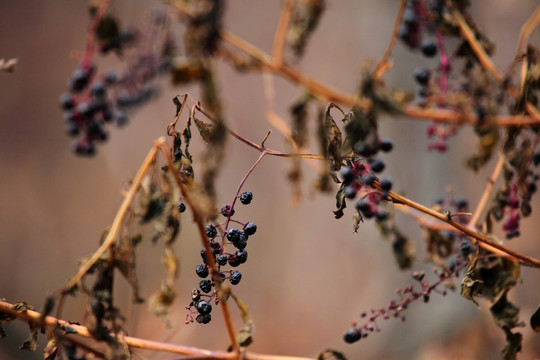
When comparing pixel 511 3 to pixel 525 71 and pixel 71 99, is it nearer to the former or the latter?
pixel 525 71

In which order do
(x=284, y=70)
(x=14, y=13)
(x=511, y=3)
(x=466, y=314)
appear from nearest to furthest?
(x=284, y=70) → (x=511, y=3) → (x=466, y=314) → (x=14, y=13)

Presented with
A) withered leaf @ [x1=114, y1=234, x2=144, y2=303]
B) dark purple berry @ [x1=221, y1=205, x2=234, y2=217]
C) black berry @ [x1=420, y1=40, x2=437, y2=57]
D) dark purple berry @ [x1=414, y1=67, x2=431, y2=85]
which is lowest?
withered leaf @ [x1=114, y1=234, x2=144, y2=303]

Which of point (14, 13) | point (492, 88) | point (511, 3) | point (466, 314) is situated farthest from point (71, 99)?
point (14, 13)

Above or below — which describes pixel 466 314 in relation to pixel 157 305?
above

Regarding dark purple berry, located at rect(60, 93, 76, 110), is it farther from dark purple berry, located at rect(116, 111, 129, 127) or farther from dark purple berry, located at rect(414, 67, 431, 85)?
dark purple berry, located at rect(414, 67, 431, 85)

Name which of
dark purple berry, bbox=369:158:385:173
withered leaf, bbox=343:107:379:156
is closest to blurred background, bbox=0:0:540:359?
dark purple berry, bbox=369:158:385:173

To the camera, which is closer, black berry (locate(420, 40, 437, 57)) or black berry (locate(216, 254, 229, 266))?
black berry (locate(216, 254, 229, 266))

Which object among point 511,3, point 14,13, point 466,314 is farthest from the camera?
point 14,13
